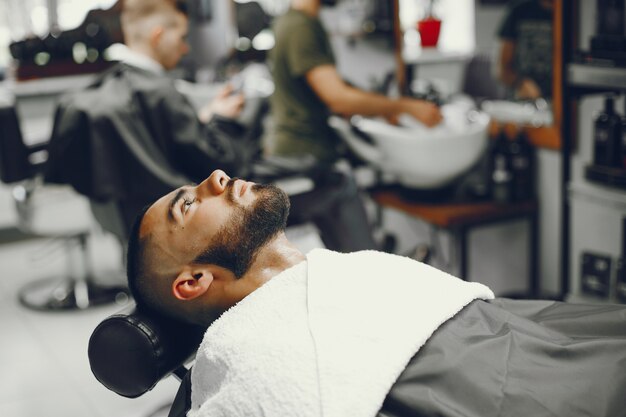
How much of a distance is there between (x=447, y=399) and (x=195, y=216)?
0.62 metres

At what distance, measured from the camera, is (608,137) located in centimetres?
243

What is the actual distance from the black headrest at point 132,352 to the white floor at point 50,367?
1289 millimetres

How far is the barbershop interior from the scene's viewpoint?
8.88 ft

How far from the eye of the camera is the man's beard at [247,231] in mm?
1501

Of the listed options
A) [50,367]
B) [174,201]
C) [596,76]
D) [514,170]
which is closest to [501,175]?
[514,170]

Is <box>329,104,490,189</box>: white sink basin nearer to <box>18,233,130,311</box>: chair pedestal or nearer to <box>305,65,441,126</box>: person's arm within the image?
<box>305,65,441,126</box>: person's arm

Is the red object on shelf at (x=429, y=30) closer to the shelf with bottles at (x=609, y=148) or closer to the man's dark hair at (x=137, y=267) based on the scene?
the shelf with bottles at (x=609, y=148)

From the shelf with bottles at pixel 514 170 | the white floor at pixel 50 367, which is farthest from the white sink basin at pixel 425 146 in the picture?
the white floor at pixel 50 367

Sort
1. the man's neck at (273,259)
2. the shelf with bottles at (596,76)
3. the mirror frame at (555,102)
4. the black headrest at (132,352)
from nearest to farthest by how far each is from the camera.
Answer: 1. the black headrest at (132,352)
2. the man's neck at (273,259)
3. the shelf with bottles at (596,76)
4. the mirror frame at (555,102)

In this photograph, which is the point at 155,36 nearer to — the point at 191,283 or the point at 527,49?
the point at 527,49

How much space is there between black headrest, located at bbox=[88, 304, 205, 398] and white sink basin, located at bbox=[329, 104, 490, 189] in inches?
64.4

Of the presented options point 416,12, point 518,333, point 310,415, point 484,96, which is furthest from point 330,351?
point 416,12

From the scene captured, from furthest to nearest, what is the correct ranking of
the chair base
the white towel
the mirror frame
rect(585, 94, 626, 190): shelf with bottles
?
the chair base → the mirror frame → rect(585, 94, 626, 190): shelf with bottles → the white towel

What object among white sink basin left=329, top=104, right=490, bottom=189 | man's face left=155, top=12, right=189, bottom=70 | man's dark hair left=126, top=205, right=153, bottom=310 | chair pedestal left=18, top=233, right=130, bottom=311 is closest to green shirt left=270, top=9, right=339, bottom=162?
white sink basin left=329, top=104, right=490, bottom=189
